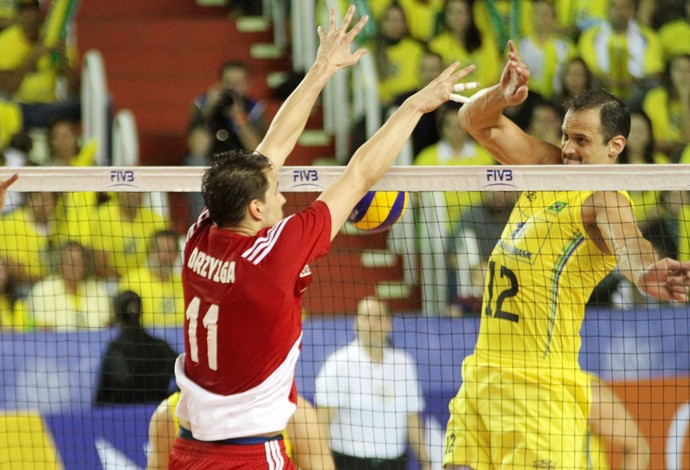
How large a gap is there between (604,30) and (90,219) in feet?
18.6

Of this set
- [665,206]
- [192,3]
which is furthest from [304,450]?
[192,3]

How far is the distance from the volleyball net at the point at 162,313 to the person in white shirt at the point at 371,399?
178 mm

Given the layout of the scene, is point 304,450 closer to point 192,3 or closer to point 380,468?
point 380,468

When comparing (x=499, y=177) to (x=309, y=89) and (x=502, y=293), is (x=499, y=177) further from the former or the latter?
(x=309, y=89)

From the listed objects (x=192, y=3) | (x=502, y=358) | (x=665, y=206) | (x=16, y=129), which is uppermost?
(x=192, y=3)

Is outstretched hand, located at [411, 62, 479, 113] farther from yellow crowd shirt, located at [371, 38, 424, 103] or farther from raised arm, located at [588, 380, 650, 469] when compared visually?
yellow crowd shirt, located at [371, 38, 424, 103]

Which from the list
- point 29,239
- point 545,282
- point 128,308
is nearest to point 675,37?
point 128,308

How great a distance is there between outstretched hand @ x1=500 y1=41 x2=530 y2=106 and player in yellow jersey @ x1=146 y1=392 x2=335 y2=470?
2394 mm

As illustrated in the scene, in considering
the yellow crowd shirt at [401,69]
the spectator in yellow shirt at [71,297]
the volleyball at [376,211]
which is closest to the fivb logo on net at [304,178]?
the volleyball at [376,211]

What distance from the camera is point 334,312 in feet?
31.3

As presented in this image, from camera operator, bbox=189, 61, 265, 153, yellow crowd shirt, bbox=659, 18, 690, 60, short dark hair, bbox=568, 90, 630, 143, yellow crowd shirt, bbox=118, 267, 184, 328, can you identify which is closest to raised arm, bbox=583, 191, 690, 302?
short dark hair, bbox=568, 90, 630, 143

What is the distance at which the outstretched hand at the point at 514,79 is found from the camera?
5477 mm

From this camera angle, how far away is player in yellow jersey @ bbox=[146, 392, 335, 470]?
6.72 metres

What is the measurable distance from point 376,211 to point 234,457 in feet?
5.61
